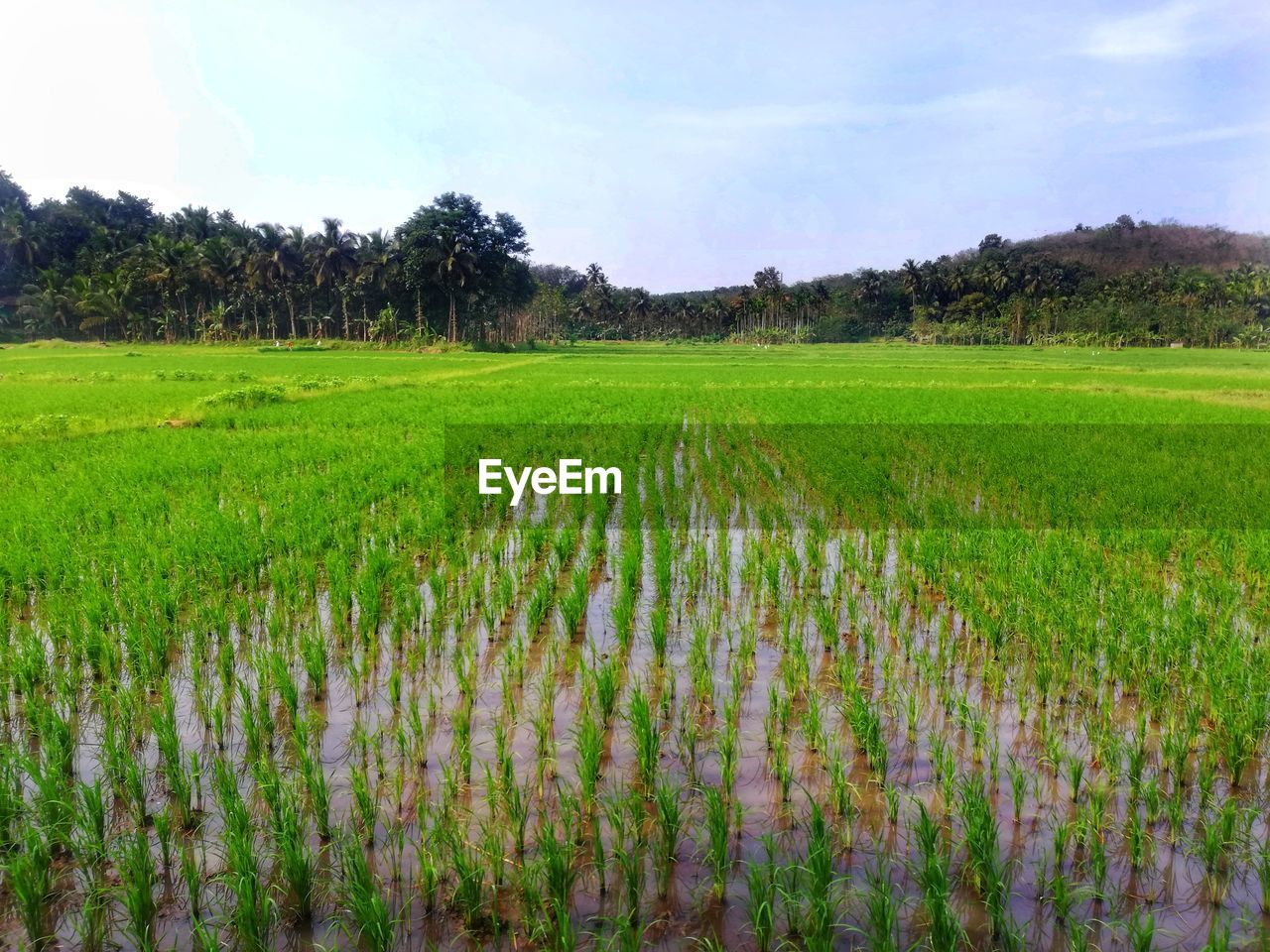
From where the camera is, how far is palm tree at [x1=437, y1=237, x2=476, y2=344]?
4938 centimetres

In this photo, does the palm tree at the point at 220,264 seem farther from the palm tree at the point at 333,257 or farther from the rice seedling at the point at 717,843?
the rice seedling at the point at 717,843

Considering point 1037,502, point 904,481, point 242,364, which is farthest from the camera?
point 242,364

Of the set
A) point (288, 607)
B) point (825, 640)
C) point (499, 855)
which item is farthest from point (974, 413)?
point (499, 855)

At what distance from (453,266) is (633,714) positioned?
4939cm

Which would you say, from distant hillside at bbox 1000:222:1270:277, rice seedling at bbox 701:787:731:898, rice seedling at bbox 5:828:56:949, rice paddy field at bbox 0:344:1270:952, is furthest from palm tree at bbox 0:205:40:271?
distant hillside at bbox 1000:222:1270:277

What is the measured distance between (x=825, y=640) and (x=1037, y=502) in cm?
445

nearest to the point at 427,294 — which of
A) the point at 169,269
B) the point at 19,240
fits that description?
the point at 169,269

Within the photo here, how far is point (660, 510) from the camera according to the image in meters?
7.56

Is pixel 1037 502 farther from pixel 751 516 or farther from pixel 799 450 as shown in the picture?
pixel 799 450

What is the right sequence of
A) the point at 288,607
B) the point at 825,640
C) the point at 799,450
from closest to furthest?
the point at 825,640 → the point at 288,607 → the point at 799,450

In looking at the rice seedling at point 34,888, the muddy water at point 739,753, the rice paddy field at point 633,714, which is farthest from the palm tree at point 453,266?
the rice seedling at point 34,888

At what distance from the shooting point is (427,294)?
173ft

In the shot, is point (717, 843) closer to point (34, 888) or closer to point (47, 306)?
point (34, 888)

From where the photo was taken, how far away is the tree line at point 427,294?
50.8 metres
